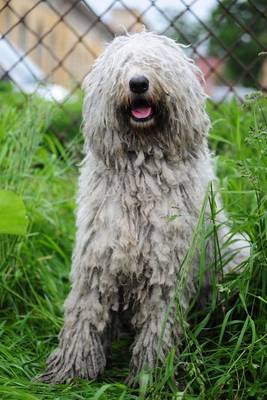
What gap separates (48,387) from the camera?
8.74 ft

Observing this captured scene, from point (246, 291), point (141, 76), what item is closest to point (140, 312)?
point (246, 291)

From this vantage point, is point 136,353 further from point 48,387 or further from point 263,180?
point 263,180

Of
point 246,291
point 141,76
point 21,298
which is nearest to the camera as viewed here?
point 141,76

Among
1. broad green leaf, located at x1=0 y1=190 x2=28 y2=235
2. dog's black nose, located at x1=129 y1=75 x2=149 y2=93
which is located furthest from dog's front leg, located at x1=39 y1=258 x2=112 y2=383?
dog's black nose, located at x1=129 y1=75 x2=149 y2=93

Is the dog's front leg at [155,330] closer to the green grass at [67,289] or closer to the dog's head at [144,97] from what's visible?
the green grass at [67,289]

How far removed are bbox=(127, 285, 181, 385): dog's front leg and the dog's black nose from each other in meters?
0.66

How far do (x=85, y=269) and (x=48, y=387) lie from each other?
0.43 metres

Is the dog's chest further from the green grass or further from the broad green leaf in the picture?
the broad green leaf

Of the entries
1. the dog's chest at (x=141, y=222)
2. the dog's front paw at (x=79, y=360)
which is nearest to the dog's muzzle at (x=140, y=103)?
the dog's chest at (x=141, y=222)

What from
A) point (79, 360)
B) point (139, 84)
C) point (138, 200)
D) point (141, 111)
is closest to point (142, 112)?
point (141, 111)

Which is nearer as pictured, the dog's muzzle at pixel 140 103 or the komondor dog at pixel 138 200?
the dog's muzzle at pixel 140 103

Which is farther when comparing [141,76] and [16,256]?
[16,256]

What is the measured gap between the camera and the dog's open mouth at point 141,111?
248 centimetres

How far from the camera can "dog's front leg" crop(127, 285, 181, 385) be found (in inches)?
102
